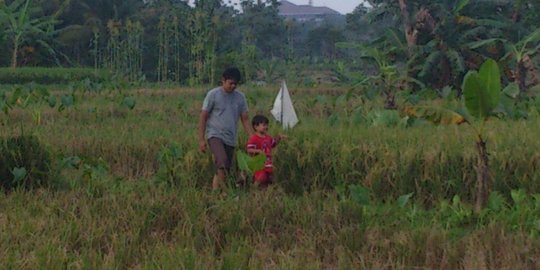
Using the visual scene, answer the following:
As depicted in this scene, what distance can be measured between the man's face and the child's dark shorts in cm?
37

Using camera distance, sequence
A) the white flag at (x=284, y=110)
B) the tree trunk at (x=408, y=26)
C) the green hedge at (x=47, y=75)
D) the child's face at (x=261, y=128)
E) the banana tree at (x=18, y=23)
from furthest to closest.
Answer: the green hedge at (x=47, y=75)
the banana tree at (x=18, y=23)
the tree trunk at (x=408, y=26)
the white flag at (x=284, y=110)
the child's face at (x=261, y=128)

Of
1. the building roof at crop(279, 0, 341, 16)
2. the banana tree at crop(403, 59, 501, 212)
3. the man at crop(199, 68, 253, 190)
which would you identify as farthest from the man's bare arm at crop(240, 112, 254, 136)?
the building roof at crop(279, 0, 341, 16)

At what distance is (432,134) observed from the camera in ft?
19.8

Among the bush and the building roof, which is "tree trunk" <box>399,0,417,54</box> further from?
the building roof

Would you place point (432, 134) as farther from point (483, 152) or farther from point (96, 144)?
point (96, 144)

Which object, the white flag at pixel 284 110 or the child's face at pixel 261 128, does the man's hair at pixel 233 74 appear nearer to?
the child's face at pixel 261 128

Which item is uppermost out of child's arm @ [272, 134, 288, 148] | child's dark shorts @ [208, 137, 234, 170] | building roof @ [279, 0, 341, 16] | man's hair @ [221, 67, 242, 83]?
building roof @ [279, 0, 341, 16]

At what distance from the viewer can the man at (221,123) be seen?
5223 mm

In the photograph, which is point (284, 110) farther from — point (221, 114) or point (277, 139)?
point (221, 114)

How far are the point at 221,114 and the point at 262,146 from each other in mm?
380

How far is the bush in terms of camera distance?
500 centimetres

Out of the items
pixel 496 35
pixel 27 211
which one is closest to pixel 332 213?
pixel 27 211

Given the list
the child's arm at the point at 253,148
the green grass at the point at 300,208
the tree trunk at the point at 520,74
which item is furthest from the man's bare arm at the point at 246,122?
the tree trunk at the point at 520,74

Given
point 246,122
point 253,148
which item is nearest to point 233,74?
point 246,122
